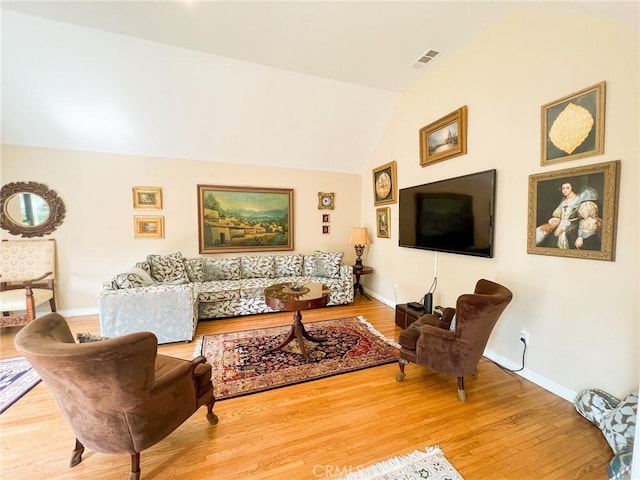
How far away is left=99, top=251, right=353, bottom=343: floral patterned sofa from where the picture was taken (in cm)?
287

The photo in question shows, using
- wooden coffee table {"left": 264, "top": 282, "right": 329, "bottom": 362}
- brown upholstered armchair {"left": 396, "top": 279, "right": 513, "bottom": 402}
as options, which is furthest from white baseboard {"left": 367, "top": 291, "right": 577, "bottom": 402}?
wooden coffee table {"left": 264, "top": 282, "right": 329, "bottom": 362}

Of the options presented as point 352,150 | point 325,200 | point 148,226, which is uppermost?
point 352,150

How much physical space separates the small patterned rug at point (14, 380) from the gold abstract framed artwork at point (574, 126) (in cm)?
474

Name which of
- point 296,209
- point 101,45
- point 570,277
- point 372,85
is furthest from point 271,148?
point 570,277

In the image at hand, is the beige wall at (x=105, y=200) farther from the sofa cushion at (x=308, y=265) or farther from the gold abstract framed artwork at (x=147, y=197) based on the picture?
the sofa cushion at (x=308, y=265)

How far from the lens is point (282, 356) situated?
2.69 meters

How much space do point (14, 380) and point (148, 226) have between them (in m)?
2.44

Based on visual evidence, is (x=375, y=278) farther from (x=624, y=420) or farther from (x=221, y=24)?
(x=221, y=24)

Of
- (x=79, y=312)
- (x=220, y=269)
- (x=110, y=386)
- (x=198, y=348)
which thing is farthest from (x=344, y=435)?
(x=79, y=312)

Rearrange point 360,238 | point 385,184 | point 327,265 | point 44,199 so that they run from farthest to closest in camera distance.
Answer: point 360,238, point 327,265, point 385,184, point 44,199

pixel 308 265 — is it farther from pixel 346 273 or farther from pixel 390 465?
pixel 390 465

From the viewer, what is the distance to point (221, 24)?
2494 millimetres

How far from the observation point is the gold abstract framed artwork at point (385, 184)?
4.16m

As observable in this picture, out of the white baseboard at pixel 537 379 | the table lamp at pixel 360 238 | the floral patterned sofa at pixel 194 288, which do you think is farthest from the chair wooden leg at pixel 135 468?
the table lamp at pixel 360 238
